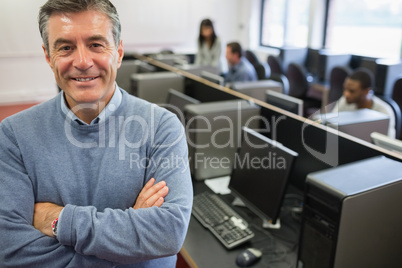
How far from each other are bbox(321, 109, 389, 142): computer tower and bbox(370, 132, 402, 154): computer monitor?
0.14m

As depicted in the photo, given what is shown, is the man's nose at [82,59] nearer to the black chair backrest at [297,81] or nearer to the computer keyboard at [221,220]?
the computer keyboard at [221,220]

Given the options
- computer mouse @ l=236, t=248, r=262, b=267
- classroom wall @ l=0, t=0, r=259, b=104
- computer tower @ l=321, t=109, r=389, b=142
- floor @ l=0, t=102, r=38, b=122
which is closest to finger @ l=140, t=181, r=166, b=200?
computer mouse @ l=236, t=248, r=262, b=267

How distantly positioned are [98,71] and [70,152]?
26 centimetres

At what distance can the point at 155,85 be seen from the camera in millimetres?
3154

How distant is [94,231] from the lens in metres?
0.95

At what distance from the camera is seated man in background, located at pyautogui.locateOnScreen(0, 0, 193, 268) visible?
3.17 feet

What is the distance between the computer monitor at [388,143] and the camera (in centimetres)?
144

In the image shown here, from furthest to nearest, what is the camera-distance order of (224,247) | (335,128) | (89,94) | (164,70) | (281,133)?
(164,70)
(281,133)
(335,128)
(224,247)
(89,94)

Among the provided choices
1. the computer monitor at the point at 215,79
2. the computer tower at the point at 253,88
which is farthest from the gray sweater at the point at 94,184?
the computer monitor at the point at 215,79

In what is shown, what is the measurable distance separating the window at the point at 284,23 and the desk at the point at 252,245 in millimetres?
5529

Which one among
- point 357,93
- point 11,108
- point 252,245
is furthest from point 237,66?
point 11,108

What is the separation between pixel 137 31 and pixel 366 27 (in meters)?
4.03

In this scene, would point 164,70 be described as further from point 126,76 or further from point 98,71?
point 98,71

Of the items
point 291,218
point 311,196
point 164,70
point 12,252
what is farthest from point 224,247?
point 164,70
